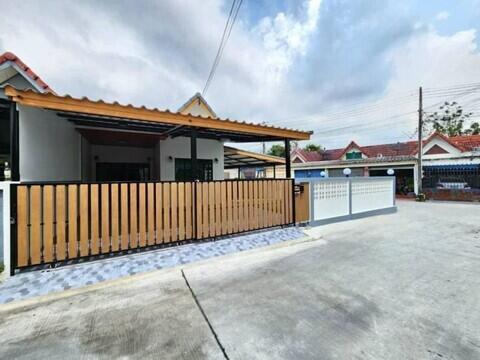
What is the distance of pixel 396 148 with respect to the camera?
70.3 ft

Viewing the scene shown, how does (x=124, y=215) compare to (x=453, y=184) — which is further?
(x=453, y=184)

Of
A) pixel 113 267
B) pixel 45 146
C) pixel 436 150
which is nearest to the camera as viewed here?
pixel 113 267

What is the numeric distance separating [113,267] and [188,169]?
608 cm

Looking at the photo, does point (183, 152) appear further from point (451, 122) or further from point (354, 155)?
point (451, 122)

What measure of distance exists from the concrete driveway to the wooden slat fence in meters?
1.14

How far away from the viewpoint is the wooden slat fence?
409cm

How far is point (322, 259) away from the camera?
5016 millimetres

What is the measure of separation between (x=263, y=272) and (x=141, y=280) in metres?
2.12

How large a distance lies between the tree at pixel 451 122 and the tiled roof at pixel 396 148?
37.6 feet

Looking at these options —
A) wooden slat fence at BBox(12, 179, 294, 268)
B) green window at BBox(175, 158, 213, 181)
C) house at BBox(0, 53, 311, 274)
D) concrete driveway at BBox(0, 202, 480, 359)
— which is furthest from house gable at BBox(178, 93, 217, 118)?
concrete driveway at BBox(0, 202, 480, 359)

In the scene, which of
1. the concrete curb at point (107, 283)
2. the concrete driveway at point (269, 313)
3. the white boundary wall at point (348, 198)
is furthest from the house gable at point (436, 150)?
the concrete curb at point (107, 283)

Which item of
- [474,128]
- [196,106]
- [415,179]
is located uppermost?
[474,128]

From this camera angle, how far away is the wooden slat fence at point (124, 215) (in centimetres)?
409

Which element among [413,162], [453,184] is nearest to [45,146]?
[413,162]
